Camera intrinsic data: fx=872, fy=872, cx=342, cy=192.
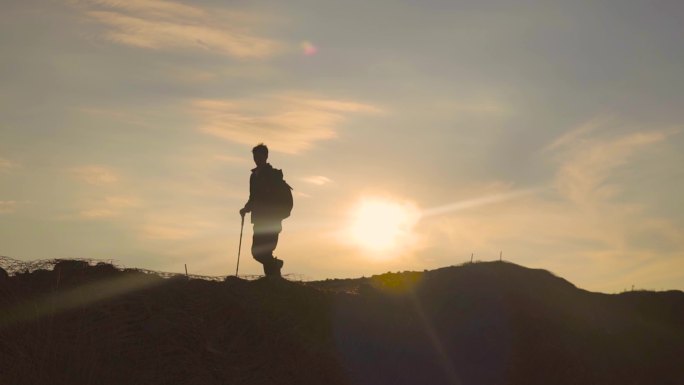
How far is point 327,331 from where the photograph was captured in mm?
14164

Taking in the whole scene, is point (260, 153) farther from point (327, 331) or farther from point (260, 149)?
point (327, 331)

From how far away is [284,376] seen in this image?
12445mm

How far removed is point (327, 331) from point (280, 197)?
10.5 ft

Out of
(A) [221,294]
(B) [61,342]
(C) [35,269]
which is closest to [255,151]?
(A) [221,294]

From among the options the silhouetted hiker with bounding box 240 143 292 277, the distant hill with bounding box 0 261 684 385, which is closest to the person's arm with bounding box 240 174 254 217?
the silhouetted hiker with bounding box 240 143 292 277

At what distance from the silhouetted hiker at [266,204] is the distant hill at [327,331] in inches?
53.7

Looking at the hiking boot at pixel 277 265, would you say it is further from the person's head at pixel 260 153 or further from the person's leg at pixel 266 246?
the person's head at pixel 260 153

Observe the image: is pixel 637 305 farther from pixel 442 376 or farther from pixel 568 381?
pixel 442 376

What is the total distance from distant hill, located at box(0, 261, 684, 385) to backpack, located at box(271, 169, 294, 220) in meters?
1.72

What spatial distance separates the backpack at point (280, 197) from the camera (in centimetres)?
1633

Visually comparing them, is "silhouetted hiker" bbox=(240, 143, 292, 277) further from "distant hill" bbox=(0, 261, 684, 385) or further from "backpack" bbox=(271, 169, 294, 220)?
"distant hill" bbox=(0, 261, 684, 385)

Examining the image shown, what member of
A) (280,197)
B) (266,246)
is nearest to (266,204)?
(280,197)

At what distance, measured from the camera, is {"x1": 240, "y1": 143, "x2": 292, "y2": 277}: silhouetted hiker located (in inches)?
640

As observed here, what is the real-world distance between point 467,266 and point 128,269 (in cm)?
783
